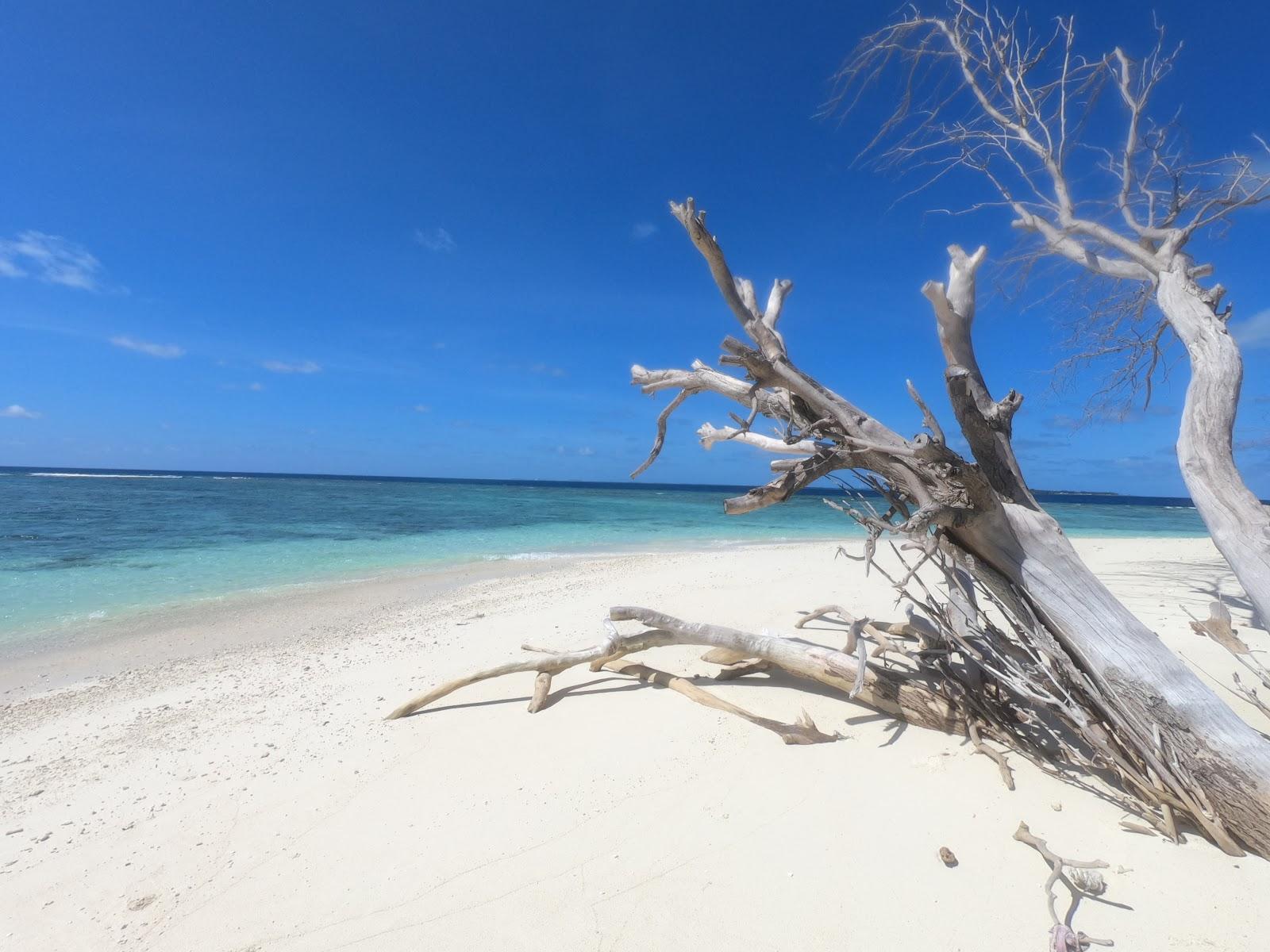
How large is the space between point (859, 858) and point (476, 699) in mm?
2942

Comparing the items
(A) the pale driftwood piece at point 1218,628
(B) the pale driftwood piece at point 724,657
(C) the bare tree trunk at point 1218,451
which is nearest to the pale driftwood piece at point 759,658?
(B) the pale driftwood piece at point 724,657

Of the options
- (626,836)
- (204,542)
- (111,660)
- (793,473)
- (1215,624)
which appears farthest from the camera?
(204,542)

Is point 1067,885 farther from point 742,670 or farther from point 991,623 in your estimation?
point 742,670

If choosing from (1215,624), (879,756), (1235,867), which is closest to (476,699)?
(879,756)

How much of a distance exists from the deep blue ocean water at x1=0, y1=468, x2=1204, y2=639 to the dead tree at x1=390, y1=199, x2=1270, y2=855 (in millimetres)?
1222

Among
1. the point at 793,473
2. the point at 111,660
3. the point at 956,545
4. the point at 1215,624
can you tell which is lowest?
the point at 111,660

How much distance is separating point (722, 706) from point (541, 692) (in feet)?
4.29

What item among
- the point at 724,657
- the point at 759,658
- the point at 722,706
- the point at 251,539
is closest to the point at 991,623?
the point at 759,658

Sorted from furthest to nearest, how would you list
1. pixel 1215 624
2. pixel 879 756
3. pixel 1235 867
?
1. pixel 1215 624
2. pixel 879 756
3. pixel 1235 867

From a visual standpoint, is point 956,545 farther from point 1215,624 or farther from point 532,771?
point 1215,624

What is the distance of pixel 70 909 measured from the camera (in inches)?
97.8

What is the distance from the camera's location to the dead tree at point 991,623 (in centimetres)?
261

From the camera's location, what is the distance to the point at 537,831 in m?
2.85

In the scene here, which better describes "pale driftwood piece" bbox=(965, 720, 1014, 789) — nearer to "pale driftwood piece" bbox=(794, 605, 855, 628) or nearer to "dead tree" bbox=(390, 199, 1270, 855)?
"dead tree" bbox=(390, 199, 1270, 855)
